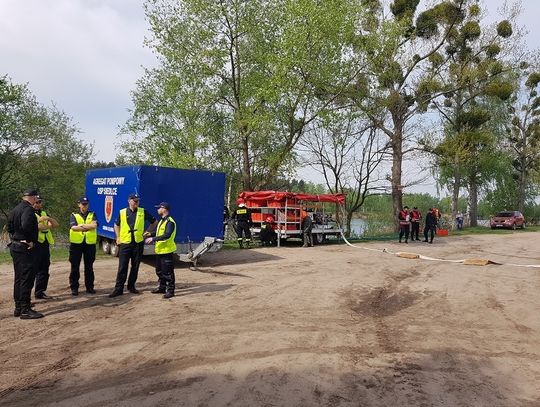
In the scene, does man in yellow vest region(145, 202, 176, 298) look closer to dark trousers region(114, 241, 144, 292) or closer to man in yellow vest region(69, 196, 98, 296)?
Answer: dark trousers region(114, 241, 144, 292)

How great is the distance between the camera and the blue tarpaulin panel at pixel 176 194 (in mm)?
12609

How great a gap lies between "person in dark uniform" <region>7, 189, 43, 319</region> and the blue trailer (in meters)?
5.11

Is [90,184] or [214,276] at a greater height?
[90,184]

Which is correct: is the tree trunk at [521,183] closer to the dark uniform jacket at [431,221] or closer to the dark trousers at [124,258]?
the dark uniform jacket at [431,221]

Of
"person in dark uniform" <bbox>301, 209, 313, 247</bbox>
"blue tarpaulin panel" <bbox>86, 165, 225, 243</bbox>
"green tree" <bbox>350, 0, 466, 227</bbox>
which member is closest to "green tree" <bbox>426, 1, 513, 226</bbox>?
"green tree" <bbox>350, 0, 466, 227</bbox>

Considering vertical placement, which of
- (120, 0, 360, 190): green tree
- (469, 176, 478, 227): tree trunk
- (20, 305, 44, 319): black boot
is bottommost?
(20, 305, 44, 319): black boot

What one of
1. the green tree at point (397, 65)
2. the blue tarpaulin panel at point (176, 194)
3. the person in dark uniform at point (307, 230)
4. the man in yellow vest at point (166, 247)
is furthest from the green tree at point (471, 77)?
the man in yellow vest at point (166, 247)

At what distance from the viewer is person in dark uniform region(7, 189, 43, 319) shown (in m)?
7.18

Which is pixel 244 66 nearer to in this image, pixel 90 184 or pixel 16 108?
pixel 90 184

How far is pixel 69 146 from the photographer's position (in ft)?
122

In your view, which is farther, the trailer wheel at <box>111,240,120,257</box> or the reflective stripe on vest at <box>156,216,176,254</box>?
the trailer wheel at <box>111,240,120,257</box>

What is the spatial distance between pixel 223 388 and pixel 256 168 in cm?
2313

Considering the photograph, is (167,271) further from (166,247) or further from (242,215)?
(242,215)

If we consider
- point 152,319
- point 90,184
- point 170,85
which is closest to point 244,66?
point 170,85
